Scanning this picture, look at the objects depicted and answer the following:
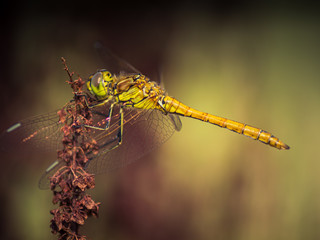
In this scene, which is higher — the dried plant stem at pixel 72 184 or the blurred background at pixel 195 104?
the blurred background at pixel 195 104

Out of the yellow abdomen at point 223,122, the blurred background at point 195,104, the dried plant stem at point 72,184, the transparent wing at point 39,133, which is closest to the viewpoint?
the dried plant stem at point 72,184

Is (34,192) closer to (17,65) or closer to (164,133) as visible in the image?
(17,65)

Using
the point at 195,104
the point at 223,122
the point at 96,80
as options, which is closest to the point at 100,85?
the point at 96,80

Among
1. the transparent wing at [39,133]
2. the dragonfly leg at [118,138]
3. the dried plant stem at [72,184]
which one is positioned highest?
the dragonfly leg at [118,138]

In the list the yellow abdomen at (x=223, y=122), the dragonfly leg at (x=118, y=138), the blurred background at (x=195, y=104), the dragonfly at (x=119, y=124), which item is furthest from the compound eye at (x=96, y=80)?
the blurred background at (x=195, y=104)

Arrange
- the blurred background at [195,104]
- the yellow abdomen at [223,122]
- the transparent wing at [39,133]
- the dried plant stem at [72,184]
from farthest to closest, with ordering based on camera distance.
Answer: the blurred background at [195,104], the yellow abdomen at [223,122], the transparent wing at [39,133], the dried plant stem at [72,184]

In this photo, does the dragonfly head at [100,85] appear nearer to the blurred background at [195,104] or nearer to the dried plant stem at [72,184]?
the dried plant stem at [72,184]

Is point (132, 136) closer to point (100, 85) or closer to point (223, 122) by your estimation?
point (100, 85)

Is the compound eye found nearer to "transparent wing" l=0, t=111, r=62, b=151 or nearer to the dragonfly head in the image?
the dragonfly head
